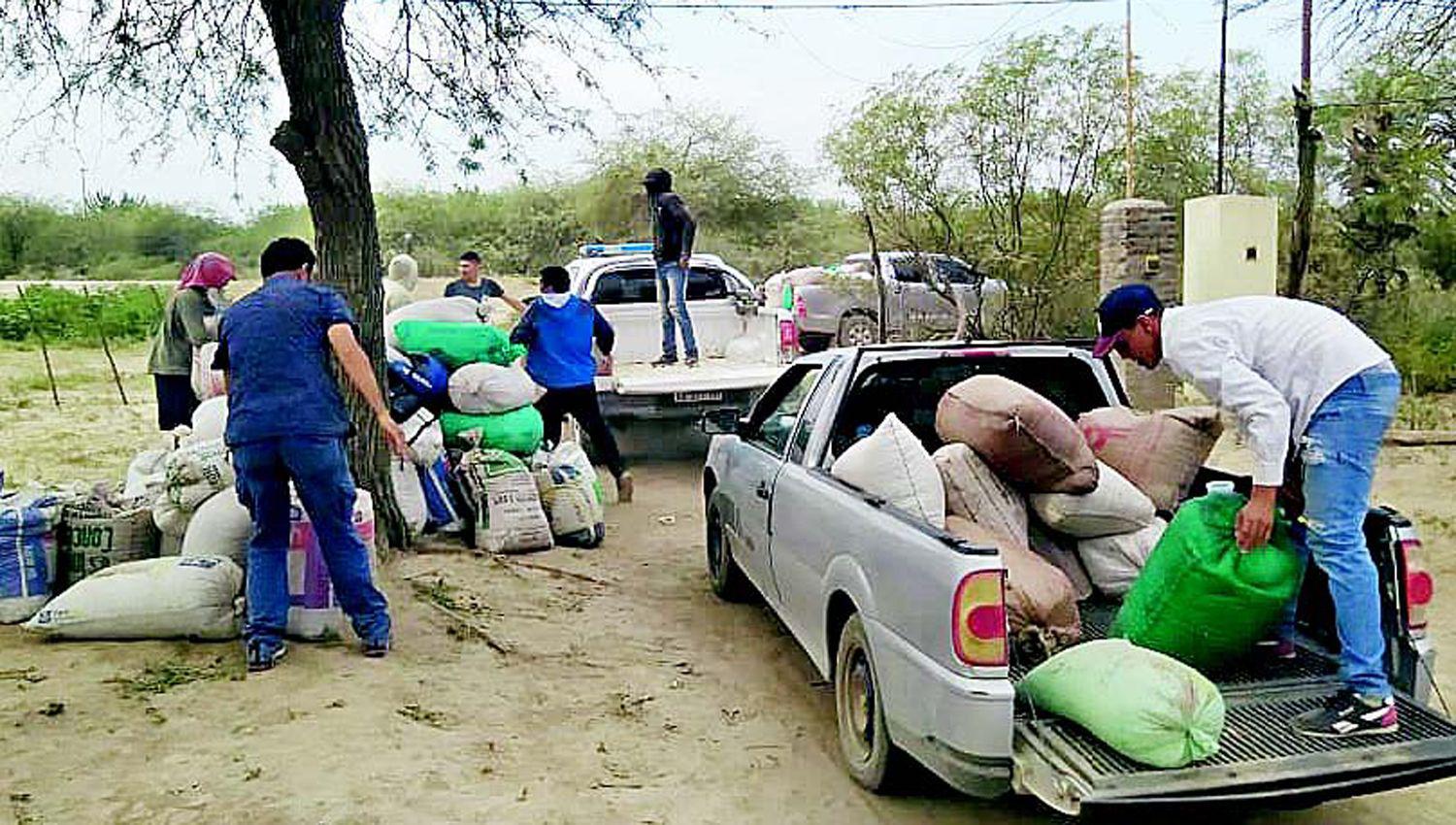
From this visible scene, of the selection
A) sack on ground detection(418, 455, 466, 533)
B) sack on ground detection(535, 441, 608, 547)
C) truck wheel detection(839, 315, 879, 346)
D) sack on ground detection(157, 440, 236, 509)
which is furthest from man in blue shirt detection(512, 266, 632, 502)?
truck wheel detection(839, 315, 879, 346)

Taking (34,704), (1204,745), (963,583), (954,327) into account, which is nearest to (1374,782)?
(1204,745)

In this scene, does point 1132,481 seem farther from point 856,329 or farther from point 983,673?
point 856,329

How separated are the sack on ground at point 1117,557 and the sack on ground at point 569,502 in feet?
13.7

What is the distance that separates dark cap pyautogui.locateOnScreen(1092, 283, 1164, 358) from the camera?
451cm

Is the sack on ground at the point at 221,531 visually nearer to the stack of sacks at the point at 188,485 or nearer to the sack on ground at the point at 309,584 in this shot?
the stack of sacks at the point at 188,485

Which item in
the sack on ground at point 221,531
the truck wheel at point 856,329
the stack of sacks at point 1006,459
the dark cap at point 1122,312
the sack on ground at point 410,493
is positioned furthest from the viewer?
the truck wheel at point 856,329

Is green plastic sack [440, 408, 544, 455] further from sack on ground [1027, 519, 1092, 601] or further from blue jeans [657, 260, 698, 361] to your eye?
sack on ground [1027, 519, 1092, 601]

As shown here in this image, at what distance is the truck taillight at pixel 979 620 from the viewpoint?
385 cm

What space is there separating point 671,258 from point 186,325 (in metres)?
4.55

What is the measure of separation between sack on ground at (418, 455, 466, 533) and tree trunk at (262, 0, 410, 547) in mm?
495

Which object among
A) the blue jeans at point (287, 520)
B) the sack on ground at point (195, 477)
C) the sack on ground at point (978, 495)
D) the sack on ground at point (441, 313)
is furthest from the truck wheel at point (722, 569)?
the sack on ground at point (441, 313)

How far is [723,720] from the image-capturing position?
18.2ft

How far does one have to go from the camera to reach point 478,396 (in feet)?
29.3

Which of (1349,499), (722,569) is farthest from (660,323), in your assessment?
(1349,499)
